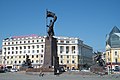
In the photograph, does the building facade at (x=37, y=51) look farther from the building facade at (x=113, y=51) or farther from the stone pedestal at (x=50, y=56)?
the stone pedestal at (x=50, y=56)

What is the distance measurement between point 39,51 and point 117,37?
32758mm

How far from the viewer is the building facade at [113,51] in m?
87.2

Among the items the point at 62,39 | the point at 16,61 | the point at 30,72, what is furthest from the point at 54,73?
the point at 16,61

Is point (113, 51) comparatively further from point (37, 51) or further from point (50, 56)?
point (50, 56)

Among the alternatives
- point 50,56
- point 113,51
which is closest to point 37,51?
point 113,51

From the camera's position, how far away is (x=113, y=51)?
3497 inches

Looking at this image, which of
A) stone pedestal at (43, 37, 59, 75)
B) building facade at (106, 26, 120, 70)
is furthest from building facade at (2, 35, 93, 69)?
stone pedestal at (43, 37, 59, 75)

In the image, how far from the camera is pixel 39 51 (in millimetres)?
103188

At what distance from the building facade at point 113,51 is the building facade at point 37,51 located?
50.8 feet

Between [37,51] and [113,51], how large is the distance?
107 ft

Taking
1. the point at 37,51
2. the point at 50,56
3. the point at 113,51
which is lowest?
the point at 50,56

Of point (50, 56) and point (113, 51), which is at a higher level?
point (113, 51)

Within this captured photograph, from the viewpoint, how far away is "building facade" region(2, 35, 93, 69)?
10269 cm

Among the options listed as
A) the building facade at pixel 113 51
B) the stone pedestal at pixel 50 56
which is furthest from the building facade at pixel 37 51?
the stone pedestal at pixel 50 56
